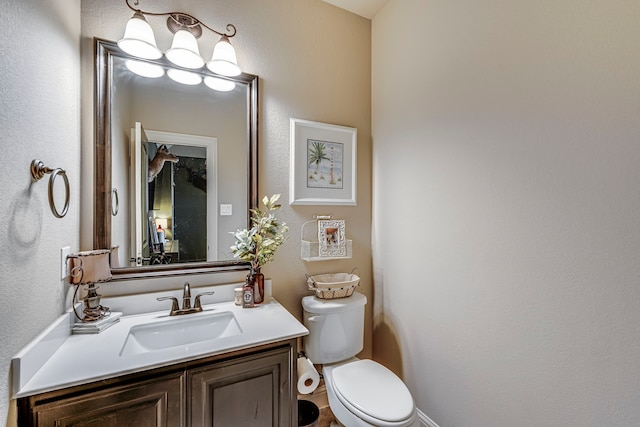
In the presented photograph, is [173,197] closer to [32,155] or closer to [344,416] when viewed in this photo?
[32,155]

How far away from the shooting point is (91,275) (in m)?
1.18

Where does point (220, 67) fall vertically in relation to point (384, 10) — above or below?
below

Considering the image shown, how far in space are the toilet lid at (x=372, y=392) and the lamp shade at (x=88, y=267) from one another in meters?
1.19

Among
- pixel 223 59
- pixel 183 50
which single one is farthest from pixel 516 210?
pixel 183 50

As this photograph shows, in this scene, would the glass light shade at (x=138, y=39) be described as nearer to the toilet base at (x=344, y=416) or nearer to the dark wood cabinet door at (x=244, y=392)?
the dark wood cabinet door at (x=244, y=392)

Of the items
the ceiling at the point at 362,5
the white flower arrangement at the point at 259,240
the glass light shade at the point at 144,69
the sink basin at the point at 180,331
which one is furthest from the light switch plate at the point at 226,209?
the ceiling at the point at 362,5

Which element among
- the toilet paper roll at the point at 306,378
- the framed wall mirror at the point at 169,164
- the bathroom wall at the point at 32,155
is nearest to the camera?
the bathroom wall at the point at 32,155

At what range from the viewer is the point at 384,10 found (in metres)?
1.92

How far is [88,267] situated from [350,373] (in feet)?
4.32

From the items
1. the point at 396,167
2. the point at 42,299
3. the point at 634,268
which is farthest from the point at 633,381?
the point at 42,299

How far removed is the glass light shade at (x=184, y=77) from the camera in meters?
1.50

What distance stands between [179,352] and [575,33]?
1.80 meters

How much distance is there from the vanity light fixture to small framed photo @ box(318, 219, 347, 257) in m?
1.02

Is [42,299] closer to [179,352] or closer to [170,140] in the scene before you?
[179,352]
